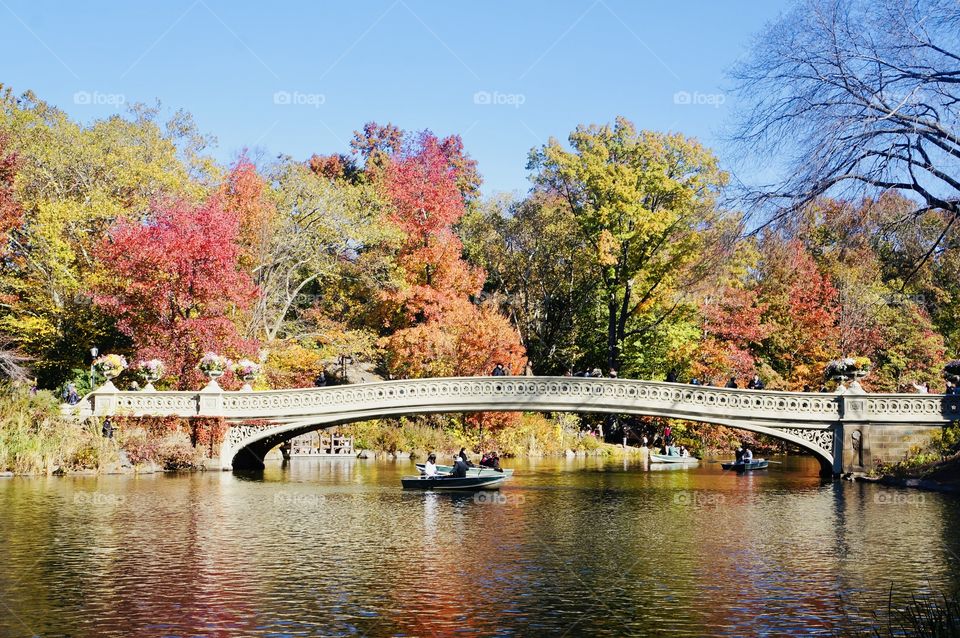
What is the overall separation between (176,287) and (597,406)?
50.0ft

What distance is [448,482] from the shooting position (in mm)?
28719

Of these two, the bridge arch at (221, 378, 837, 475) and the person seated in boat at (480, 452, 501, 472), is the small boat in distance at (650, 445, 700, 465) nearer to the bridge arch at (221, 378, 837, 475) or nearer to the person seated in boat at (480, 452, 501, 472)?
the bridge arch at (221, 378, 837, 475)

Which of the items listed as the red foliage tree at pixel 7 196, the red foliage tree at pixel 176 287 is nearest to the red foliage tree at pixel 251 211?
the red foliage tree at pixel 176 287

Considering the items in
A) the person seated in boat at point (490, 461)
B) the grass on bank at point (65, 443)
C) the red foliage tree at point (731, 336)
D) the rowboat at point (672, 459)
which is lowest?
the rowboat at point (672, 459)

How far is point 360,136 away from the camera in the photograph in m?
77.3

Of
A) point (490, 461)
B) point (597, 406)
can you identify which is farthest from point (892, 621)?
point (597, 406)

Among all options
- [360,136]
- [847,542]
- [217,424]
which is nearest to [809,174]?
[847,542]

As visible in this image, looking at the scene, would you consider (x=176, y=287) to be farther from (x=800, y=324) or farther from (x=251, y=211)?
(x=800, y=324)

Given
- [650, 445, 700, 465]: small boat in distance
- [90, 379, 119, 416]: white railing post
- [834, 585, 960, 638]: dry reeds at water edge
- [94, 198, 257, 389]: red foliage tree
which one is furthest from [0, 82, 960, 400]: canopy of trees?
[834, 585, 960, 638]: dry reeds at water edge

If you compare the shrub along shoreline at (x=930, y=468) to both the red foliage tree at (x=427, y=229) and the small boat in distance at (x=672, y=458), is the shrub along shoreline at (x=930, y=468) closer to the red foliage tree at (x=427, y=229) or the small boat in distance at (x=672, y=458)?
the small boat in distance at (x=672, y=458)

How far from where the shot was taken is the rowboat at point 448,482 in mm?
28516

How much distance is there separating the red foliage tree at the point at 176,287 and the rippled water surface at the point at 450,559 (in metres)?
8.10

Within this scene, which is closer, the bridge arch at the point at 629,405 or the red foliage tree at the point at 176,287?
A: the bridge arch at the point at 629,405

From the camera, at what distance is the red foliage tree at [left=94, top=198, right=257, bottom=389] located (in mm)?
35938
